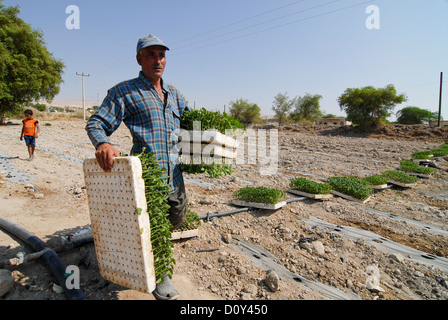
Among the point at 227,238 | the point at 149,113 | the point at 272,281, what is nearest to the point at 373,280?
the point at 272,281

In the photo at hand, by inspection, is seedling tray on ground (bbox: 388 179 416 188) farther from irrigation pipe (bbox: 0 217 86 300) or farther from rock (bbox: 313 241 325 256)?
irrigation pipe (bbox: 0 217 86 300)

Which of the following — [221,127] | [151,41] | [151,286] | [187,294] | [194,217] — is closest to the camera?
[151,286]

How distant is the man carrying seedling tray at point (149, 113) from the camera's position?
219 centimetres

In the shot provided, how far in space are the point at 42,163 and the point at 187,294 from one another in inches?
284

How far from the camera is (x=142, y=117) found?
2293mm

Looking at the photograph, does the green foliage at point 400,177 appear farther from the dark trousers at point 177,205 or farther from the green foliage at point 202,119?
the dark trousers at point 177,205

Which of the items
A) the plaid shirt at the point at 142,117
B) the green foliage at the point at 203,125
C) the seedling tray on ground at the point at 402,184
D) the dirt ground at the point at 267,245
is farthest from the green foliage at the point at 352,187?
the plaid shirt at the point at 142,117

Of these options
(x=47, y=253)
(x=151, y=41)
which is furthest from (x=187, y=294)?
(x=151, y=41)

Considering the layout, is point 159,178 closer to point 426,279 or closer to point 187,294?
point 187,294

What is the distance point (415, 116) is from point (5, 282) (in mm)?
62305

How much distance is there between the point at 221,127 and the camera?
2.90m

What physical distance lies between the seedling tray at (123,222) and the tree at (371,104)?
1120 inches

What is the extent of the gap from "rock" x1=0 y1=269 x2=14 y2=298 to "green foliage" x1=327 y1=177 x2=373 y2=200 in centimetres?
592

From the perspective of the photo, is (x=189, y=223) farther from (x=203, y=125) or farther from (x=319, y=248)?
(x=319, y=248)
